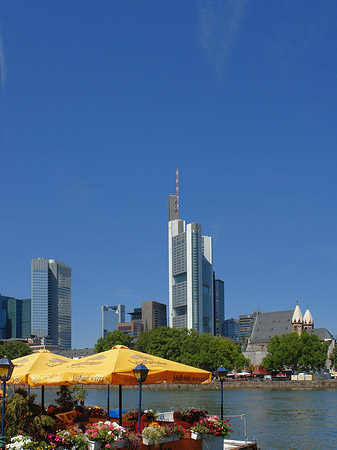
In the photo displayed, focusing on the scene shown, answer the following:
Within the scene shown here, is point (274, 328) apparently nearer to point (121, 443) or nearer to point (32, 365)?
point (32, 365)

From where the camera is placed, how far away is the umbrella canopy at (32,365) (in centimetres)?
1776

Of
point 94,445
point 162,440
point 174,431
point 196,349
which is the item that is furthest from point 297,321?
point 94,445

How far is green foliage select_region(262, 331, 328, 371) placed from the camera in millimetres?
125875

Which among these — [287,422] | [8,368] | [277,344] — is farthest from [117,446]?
[277,344]

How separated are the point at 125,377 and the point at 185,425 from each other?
11.2ft

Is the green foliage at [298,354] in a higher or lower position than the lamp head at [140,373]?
lower

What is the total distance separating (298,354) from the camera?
127750mm

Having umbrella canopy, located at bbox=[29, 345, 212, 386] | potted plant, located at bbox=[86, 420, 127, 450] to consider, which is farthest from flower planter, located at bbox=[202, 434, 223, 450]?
potted plant, located at bbox=[86, 420, 127, 450]

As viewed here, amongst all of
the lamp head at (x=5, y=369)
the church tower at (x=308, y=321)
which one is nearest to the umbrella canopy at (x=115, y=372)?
the lamp head at (x=5, y=369)

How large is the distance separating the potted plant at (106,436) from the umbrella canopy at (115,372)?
1086 mm

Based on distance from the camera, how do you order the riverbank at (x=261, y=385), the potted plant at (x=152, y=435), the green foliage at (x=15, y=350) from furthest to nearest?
the green foliage at (x=15, y=350) → the riverbank at (x=261, y=385) → the potted plant at (x=152, y=435)

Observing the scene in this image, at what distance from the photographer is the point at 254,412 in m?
52.2

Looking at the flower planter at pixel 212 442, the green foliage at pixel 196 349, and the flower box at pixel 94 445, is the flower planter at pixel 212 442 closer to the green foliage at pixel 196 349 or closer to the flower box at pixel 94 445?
the flower box at pixel 94 445

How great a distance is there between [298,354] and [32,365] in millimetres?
116512
